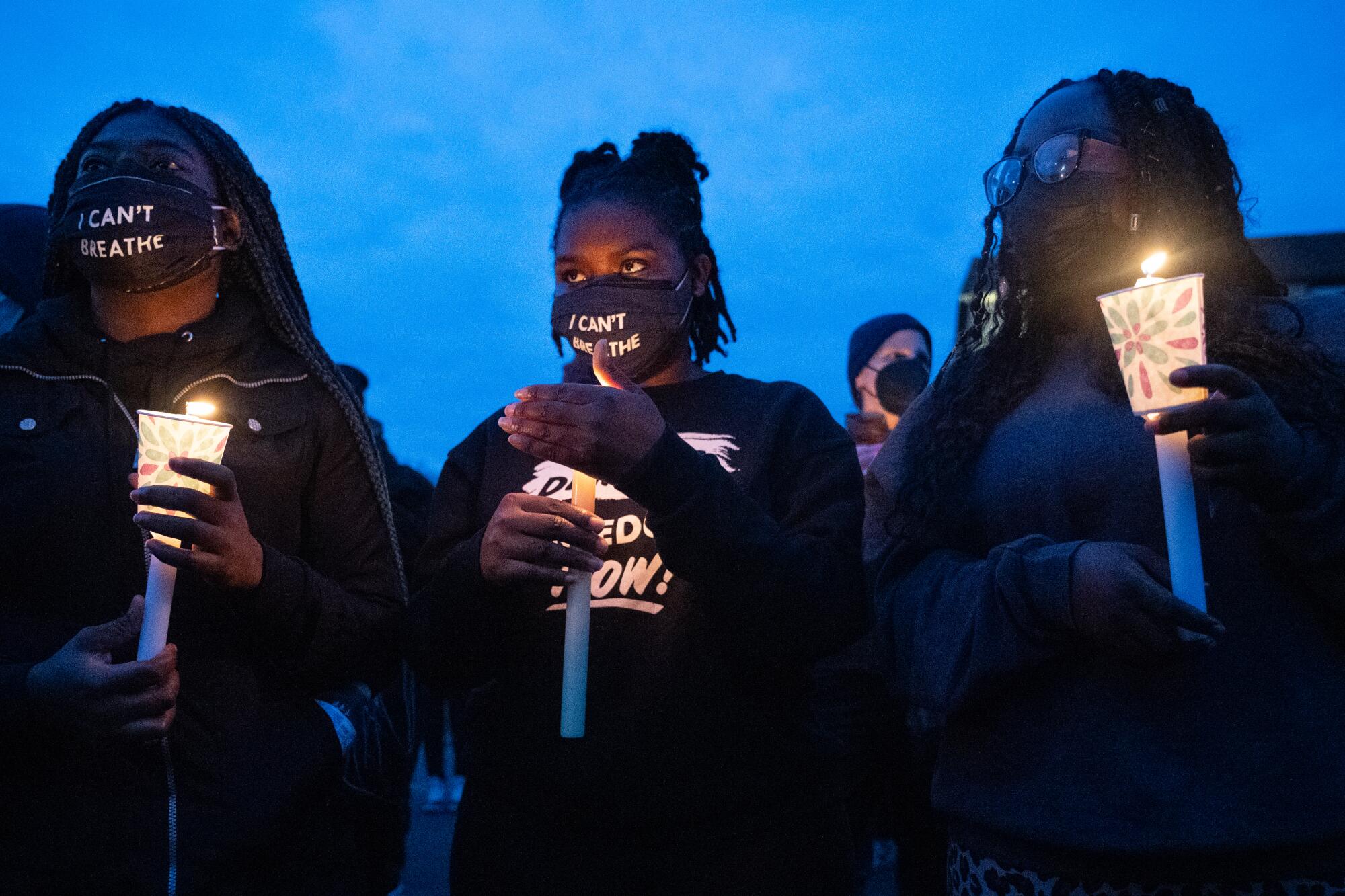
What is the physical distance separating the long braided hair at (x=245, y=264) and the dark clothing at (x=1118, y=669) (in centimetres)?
141

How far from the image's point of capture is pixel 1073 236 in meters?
2.27

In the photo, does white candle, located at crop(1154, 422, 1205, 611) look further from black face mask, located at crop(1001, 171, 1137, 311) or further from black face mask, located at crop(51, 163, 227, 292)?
black face mask, located at crop(51, 163, 227, 292)

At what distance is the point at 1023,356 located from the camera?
242 centimetres

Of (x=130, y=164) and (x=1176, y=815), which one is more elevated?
(x=130, y=164)

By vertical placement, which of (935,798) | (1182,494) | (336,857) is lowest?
(336,857)

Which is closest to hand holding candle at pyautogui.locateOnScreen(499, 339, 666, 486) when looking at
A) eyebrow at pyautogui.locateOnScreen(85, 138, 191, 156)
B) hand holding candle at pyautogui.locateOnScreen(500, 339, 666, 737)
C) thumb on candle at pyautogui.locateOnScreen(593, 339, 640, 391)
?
hand holding candle at pyautogui.locateOnScreen(500, 339, 666, 737)

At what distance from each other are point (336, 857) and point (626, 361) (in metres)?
1.37

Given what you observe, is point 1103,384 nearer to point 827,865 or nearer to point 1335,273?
point 827,865

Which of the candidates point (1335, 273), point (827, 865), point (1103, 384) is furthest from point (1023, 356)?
point (1335, 273)

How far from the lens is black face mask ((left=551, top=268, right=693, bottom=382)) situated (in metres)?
2.44

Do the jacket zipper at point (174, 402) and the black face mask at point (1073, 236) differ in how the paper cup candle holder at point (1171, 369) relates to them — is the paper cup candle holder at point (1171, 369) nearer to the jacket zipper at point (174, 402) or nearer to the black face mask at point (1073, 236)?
the black face mask at point (1073, 236)

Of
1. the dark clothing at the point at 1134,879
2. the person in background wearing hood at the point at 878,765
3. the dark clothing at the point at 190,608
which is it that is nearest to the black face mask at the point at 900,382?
the person in background wearing hood at the point at 878,765

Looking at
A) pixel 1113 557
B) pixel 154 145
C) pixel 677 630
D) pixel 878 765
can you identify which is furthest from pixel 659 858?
pixel 878 765

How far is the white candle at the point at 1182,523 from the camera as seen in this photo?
1.64 metres
